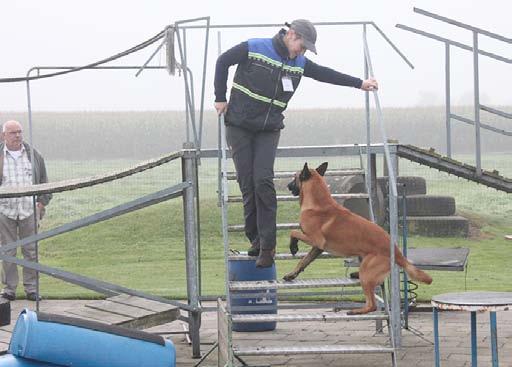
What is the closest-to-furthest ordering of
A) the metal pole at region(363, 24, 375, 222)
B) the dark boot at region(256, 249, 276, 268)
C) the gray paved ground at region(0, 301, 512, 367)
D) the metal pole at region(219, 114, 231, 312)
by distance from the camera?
1. the metal pole at region(219, 114, 231, 312)
2. the dark boot at region(256, 249, 276, 268)
3. the gray paved ground at region(0, 301, 512, 367)
4. the metal pole at region(363, 24, 375, 222)

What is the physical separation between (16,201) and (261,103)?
472 cm

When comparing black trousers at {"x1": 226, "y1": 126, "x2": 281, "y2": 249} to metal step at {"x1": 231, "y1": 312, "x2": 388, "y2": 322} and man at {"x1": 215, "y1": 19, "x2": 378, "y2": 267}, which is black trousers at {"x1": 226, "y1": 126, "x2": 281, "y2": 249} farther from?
metal step at {"x1": 231, "y1": 312, "x2": 388, "y2": 322}

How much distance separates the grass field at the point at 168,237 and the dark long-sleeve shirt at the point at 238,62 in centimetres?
497

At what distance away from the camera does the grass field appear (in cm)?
Answer: 1485

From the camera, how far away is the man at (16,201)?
40.7 feet

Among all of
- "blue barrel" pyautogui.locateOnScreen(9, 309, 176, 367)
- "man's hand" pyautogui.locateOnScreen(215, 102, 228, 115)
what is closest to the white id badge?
"man's hand" pyautogui.locateOnScreen(215, 102, 228, 115)

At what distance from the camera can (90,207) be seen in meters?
19.1

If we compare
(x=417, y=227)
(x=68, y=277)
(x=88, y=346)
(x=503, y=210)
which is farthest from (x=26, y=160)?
(x=503, y=210)

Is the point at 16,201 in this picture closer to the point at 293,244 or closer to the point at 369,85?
the point at 293,244

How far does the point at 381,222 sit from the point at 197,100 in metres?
2.16

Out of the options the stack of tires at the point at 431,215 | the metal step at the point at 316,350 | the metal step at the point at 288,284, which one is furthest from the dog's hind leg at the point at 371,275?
the stack of tires at the point at 431,215

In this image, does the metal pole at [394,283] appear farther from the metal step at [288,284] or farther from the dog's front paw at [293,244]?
the dog's front paw at [293,244]

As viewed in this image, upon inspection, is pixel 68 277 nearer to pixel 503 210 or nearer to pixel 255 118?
pixel 255 118

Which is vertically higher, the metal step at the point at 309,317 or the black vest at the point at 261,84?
the black vest at the point at 261,84
